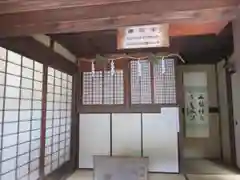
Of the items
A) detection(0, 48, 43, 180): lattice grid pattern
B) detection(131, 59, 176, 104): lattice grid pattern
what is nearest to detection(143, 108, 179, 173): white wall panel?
detection(131, 59, 176, 104): lattice grid pattern

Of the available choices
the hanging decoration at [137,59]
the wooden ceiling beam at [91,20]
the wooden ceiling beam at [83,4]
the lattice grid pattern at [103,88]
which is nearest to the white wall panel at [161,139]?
the lattice grid pattern at [103,88]

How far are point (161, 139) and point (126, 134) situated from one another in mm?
731

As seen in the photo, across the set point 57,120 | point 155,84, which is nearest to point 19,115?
point 57,120

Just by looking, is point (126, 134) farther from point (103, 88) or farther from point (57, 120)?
point (57, 120)

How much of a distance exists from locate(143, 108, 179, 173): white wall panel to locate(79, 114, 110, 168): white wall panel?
32.4 inches

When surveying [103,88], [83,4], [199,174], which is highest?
[83,4]

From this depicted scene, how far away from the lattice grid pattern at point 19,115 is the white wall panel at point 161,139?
7.56ft

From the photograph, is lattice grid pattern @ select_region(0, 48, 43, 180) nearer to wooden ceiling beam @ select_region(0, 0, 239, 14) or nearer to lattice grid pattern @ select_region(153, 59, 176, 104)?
wooden ceiling beam @ select_region(0, 0, 239, 14)

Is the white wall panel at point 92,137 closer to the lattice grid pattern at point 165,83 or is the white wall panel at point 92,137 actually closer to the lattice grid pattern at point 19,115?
the lattice grid pattern at point 165,83

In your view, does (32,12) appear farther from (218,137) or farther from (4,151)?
(218,137)

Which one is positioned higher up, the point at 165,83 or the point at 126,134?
the point at 165,83

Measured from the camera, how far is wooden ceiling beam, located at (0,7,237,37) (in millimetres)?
→ 2252

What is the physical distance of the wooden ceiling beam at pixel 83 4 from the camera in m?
2.19

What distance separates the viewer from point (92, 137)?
5.43 metres
